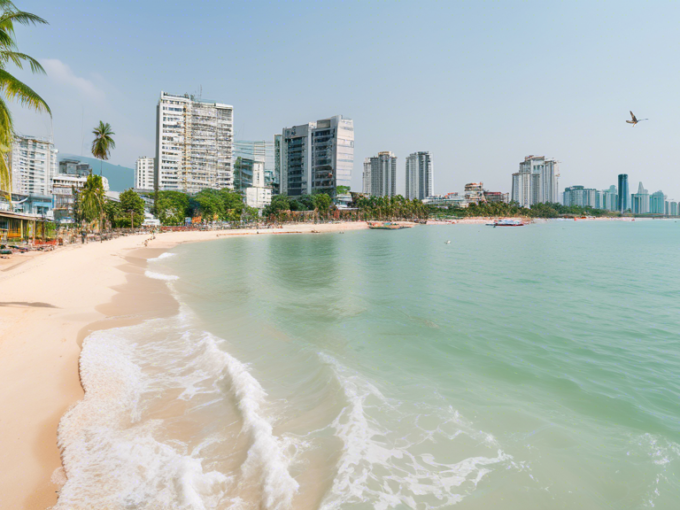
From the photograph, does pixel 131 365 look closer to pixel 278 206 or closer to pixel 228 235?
pixel 228 235

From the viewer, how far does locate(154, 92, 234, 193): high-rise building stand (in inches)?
5418

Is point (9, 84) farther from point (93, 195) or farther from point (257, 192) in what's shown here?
point (257, 192)

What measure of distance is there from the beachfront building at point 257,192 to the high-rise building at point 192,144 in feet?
30.9

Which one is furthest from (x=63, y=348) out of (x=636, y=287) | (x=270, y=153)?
(x=270, y=153)

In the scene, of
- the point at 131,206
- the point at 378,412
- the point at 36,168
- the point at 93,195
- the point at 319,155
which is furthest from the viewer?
the point at 319,155

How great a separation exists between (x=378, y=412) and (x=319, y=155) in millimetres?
166301

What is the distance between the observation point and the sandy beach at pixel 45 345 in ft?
14.9

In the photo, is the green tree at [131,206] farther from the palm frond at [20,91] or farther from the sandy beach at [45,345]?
the palm frond at [20,91]

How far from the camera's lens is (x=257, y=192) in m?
160

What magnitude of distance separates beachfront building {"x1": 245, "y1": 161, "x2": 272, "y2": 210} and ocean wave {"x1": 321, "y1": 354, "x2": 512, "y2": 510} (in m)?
148

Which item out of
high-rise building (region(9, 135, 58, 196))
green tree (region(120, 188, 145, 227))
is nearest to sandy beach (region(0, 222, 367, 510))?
green tree (region(120, 188, 145, 227))

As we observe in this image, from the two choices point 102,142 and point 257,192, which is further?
point 257,192

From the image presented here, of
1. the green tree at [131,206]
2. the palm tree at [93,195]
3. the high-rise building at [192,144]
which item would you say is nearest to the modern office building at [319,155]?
the high-rise building at [192,144]

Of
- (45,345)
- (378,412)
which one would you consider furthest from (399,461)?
(45,345)
